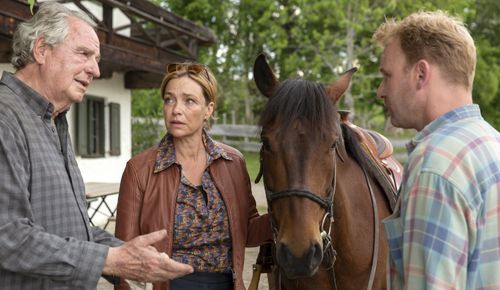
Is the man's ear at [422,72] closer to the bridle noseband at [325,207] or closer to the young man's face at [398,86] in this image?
the young man's face at [398,86]

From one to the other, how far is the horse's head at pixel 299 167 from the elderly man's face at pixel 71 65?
0.86 meters

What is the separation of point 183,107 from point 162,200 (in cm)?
44

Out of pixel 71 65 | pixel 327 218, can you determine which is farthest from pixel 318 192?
pixel 71 65

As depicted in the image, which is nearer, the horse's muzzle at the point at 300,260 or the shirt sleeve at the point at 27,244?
the shirt sleeve at the point at 27,244

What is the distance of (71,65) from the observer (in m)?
1.88

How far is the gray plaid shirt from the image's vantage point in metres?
1.54

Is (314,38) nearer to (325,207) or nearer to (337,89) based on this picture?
(337,89)

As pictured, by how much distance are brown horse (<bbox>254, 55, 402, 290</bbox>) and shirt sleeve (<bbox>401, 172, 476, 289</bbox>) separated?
0.84 metres

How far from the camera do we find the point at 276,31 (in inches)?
790

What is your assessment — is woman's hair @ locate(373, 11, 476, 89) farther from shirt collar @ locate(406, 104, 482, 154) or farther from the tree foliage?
the tree foliage

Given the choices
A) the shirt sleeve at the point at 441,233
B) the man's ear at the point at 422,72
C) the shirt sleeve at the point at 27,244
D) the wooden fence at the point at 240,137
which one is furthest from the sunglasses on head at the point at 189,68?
the wooden fence at the point at 240,137

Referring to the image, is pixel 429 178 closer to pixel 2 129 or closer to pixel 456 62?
pixel 456 62

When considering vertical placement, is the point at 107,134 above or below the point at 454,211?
above

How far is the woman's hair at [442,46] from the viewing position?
1.46 meters
